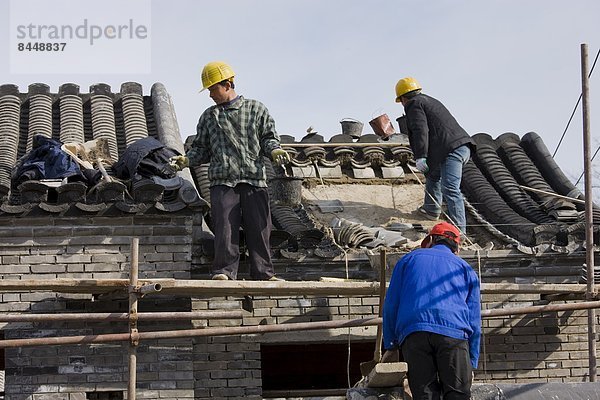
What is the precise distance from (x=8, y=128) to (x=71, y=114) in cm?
89

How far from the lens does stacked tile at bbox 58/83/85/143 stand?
14962 millimetres

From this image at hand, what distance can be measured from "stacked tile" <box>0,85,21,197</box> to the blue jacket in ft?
16.3

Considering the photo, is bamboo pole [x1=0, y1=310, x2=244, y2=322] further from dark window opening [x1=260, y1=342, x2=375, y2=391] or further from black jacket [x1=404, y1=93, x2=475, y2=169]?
dark window opening [x1=260, y1=342, x2=375, y2=391]

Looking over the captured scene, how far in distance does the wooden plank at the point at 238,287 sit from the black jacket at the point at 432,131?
2233mm

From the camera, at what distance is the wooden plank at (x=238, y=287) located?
1028 centimetres

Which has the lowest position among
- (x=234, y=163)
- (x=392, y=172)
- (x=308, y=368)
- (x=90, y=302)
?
(x=308, y=368)

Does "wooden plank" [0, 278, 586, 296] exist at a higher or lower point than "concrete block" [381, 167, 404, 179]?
lower

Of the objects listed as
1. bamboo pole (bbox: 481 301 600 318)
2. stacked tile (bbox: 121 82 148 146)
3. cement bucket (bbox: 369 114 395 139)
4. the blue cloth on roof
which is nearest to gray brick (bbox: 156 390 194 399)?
the blue cloth on roof

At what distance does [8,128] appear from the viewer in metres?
15.1

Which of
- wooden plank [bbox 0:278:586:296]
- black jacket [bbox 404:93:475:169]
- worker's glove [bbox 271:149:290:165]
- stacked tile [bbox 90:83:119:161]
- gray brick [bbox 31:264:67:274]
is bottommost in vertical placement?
wooden plank [bbox 0:278:586:296]

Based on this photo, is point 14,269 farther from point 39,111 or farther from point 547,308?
point 547,308

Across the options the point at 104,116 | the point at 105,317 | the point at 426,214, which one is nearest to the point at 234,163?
the point at 105,317

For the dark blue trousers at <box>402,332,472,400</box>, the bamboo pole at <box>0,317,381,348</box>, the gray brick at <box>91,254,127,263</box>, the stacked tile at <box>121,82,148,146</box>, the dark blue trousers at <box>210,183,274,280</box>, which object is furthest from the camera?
the stacked tile at <box>121,82,148,146</box>

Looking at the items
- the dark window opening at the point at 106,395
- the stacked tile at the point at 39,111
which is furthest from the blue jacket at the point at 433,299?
the stacked tile at the point at 39,111
